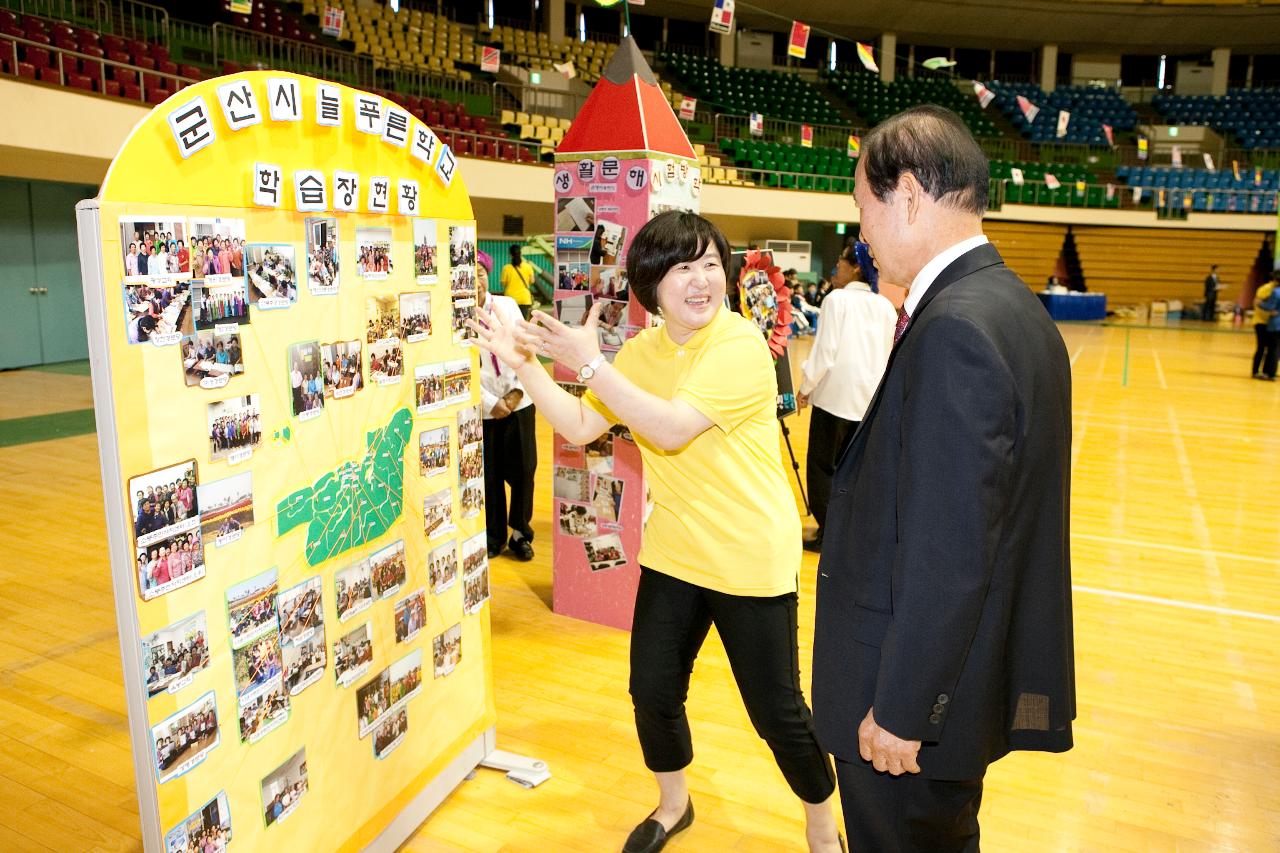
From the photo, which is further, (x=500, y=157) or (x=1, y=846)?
(x=500, y=157)

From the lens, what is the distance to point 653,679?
2164mm

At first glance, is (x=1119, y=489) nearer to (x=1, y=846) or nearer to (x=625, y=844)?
(x=625, y=844)

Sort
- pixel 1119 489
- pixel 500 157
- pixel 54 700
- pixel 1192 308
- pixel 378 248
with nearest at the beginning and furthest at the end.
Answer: pixel 378 248
pixel 54 700
pixel 1119 489
pixel 500 157
pixel 1192 308

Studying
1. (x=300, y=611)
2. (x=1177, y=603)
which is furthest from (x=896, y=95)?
(x=300, y=611)

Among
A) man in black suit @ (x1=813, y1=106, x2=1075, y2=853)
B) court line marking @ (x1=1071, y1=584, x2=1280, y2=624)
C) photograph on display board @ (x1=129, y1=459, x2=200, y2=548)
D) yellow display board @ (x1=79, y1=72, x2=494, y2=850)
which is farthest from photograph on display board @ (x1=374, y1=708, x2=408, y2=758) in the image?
Result: court line marking @ (x1=1071, y1=584, x2=1280, y2=624)

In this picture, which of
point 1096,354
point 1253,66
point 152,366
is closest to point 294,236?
point 152,366

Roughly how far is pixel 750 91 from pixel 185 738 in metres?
22.8

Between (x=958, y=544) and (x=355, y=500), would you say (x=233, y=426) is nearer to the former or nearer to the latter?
(x=355, y=500)

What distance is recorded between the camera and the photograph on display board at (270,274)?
1767mm

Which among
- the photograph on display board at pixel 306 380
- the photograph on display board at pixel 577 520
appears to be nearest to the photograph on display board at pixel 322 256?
the photograph on display board at pixel 306 380

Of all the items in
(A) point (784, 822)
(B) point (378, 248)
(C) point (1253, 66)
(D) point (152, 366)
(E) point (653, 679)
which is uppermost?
(C) point (1253, 66)

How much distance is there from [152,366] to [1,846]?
174 centimetres

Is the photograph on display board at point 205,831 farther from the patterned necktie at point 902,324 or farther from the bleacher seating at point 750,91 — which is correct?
the bleacher seating at point 750,91

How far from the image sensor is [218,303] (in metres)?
1.69
